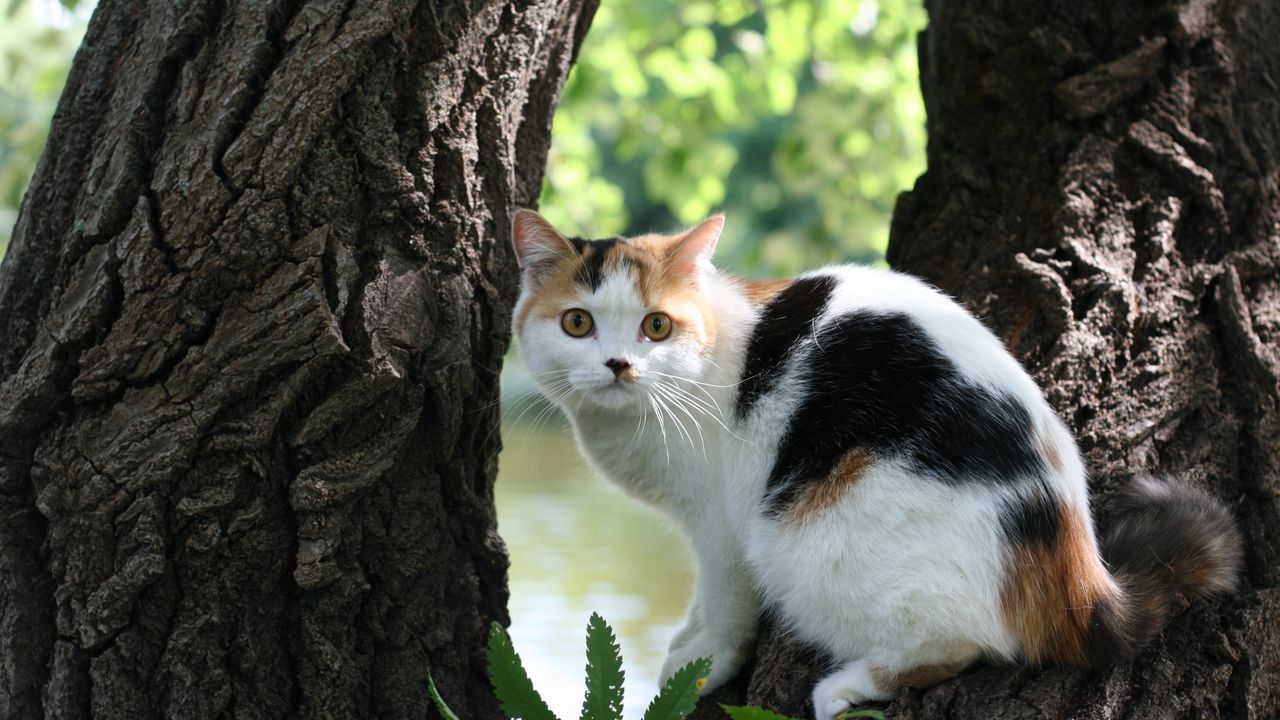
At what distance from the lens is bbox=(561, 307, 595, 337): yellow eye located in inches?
77.9

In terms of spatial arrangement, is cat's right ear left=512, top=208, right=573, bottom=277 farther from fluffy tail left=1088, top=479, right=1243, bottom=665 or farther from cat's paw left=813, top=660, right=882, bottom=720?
fluffy tail left=1088, top=479, right=1243, bottom=665

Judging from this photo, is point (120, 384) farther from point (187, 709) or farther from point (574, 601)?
point (574, 601)

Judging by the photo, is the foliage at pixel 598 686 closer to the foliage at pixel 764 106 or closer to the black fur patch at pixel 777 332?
the black fur patch at pixel 777 332

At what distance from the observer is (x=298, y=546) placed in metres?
1.70

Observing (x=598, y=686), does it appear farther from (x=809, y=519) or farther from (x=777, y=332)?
(x=777, y=332)

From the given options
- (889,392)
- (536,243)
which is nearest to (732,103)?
(536,243)

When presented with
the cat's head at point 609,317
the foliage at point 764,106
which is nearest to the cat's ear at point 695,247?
the cat's head at point 609,317

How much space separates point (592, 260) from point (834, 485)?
27.3 inches

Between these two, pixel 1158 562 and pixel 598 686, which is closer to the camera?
pixel 598 686

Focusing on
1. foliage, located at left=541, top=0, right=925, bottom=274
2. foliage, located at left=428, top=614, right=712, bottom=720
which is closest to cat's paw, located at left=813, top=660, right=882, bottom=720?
foliage, located at left=428, top=614, right=712, bottom=720

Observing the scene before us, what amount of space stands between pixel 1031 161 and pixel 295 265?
1.69 metres

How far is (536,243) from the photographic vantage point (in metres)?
1.99

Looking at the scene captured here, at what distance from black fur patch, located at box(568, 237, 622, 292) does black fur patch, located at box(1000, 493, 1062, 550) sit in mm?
862

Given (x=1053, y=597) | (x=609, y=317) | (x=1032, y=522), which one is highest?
(x=609, y=317)
